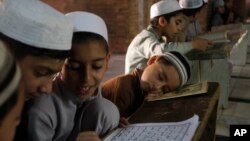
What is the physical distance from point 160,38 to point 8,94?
224 cm

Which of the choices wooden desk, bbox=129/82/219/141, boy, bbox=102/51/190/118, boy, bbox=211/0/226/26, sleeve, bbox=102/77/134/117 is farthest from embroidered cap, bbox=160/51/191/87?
boy, bbox=211/0/226/26

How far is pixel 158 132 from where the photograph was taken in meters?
1.33

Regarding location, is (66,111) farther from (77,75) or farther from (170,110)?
(170,110)

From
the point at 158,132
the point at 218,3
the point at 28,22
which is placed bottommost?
the point at 158,132

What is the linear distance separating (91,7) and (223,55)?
4.58 meters

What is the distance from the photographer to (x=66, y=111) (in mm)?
1334

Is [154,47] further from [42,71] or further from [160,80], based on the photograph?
[42,71]

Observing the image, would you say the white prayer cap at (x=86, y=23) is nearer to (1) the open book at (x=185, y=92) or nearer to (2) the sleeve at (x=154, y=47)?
(1) the open book at (x=185, y=92)

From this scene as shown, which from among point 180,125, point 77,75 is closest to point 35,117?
point 77,75

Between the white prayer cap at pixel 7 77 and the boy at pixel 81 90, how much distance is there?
2.04ft

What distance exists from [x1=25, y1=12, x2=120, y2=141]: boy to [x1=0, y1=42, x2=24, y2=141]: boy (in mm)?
575

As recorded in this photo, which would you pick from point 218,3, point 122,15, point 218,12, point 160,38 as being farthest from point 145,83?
point 218,3

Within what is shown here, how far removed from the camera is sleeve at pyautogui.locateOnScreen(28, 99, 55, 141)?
1.21 m

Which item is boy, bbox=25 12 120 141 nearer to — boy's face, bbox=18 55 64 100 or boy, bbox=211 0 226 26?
boy's face, bbox=18 55 64 100
